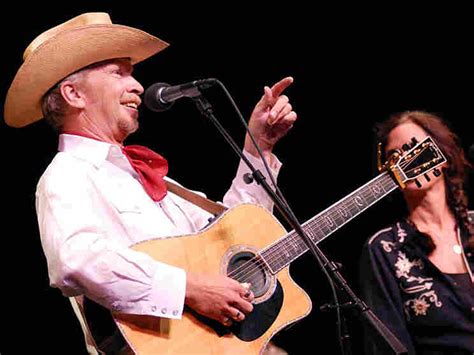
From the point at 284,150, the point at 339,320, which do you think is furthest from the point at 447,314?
the point at 284,150

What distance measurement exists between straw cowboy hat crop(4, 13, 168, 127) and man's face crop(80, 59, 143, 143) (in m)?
0.07

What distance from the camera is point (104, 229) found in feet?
8.63

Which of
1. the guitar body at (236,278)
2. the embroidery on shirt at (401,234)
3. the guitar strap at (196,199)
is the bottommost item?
the embroidery on shirt at (401,234)

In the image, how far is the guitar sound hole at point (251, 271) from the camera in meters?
2.76

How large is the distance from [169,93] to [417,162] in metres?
1.30

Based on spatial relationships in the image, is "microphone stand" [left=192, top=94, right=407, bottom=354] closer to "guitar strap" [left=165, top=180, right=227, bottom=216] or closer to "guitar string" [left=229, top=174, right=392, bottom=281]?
"guitar string" [left=229, top=174, right=392, bottom=281]

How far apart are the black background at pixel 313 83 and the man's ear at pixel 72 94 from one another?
0.97m

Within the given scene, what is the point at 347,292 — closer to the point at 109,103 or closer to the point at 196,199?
the point at 196,199

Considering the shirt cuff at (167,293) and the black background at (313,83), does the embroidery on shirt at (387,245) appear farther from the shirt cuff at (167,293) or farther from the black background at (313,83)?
the shirt cuff at (167,293)

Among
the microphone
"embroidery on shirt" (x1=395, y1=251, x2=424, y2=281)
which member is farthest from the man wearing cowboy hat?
"embroidery on shirt" (x1=395, y1=251, x2=424, y2=281)

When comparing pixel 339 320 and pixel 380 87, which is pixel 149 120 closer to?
pixel 380 87

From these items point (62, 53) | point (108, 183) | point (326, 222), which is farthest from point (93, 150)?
point (326, 222)

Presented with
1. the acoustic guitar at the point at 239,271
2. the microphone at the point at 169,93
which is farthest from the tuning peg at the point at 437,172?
the microphone at the point at 169,93

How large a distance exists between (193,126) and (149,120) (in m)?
0.26
